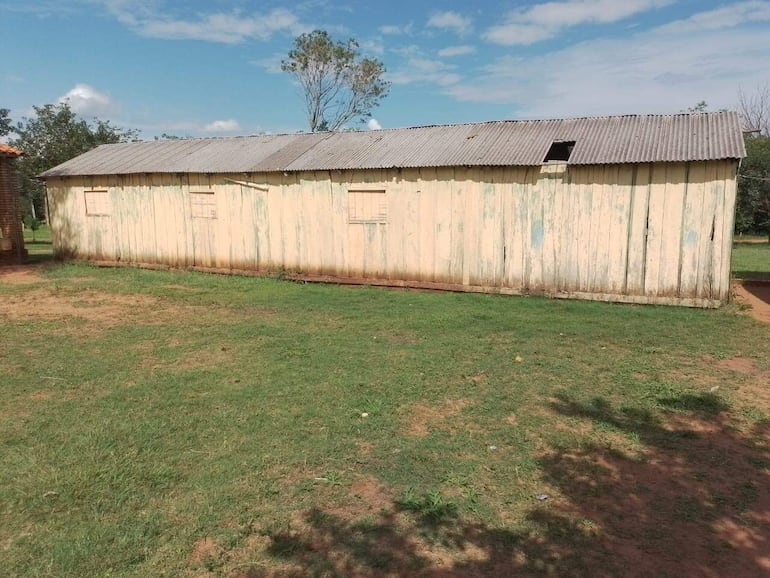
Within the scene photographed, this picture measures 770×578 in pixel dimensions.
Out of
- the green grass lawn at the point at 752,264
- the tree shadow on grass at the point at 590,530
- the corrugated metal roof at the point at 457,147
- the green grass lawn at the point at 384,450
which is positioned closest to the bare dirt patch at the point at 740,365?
the green grass lawn at the point at 384,450

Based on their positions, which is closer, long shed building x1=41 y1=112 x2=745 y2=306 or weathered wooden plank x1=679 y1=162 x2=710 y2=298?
weathered wooden plank x1=679 y1=162 x2=710 y2=298

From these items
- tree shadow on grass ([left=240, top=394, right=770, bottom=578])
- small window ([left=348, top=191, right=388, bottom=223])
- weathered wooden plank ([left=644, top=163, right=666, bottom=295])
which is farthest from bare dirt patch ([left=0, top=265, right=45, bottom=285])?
weathered wooden plank ([left=644, top=163, right=666, bottom=295])

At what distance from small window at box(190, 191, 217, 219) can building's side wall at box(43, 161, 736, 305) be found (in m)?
0.04

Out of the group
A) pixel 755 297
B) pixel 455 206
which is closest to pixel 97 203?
pixel 455 206

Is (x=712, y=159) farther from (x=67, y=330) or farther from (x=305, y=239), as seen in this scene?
(x=67, y=330)

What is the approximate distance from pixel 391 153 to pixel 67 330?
749 centimetres

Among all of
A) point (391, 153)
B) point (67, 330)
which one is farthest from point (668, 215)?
point (67, 330)

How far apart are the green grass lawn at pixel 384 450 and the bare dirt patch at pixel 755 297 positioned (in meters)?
1.17

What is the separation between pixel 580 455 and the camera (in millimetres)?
4426

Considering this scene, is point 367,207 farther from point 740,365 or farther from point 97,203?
point 97,203

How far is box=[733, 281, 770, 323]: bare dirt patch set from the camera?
9.44 m

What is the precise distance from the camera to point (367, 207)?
12.5m

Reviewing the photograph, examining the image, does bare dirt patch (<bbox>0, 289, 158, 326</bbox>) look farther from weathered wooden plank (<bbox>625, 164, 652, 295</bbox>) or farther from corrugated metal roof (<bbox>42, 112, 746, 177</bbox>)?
weathered wooden plank (<bbox>625, 164, 652, 295</bbox>)

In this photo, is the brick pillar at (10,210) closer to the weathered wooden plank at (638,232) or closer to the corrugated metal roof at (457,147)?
the corrugated metal roof at (457,147)
